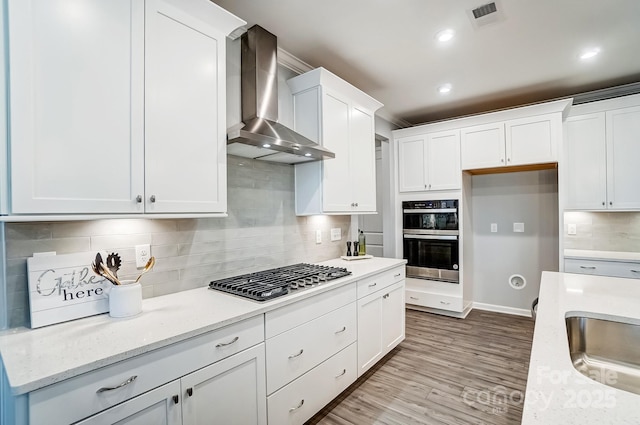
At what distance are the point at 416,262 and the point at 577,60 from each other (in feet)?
8.81

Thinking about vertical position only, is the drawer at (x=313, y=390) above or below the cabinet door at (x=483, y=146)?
below

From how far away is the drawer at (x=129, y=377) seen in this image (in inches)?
37.9

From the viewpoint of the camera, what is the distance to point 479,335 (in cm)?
342

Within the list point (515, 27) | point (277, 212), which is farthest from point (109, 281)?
point (515, 27)

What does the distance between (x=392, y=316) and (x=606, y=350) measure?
171 centimetres

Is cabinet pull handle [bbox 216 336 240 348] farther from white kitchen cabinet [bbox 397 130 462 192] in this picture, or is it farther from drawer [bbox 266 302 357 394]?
white kitchen cabinet [bbox 397 130 462 192]

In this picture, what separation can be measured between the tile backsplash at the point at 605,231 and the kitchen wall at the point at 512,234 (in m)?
0.20

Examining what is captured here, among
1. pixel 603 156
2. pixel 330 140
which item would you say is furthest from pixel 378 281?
pixel 603 156

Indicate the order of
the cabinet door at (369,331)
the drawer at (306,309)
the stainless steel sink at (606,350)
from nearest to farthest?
the stainless steel sink at (606,350) → the drawer at (306,309) → the cabinet door at (369,331)

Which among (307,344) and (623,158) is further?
(623,158)

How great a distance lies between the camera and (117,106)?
53.6 inches

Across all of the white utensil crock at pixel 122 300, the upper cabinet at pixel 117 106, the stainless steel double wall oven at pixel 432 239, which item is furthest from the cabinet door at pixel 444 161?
the white utensil crock at pixel 122 300

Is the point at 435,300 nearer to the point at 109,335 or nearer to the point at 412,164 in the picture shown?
the point at 412,164

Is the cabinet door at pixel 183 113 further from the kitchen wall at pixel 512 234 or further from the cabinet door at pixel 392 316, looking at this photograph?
the kitchen wall at pixel 512 234
